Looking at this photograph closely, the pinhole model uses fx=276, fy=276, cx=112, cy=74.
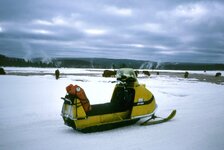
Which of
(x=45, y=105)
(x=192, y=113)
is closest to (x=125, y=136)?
(x=192, y=113)

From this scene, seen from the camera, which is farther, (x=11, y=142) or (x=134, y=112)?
(x=134, y=112)

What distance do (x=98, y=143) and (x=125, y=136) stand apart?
2.74 ft

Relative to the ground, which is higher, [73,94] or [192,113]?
[73,94]

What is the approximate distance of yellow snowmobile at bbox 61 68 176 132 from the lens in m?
6.55

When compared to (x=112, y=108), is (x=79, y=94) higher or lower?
higher

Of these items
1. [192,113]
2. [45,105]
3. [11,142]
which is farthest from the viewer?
[45,105]

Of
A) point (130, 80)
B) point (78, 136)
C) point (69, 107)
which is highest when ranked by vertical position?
point (130, 80)

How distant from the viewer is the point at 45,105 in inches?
419

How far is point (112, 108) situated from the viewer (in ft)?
24.0

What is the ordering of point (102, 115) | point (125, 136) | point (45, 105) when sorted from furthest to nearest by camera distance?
point (45, 105) → point (102, 115) → point (125, 136)

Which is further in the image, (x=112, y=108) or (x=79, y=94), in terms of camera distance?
(x=112, y=108)

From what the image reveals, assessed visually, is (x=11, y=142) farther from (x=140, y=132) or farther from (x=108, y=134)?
(x=140, y=132)

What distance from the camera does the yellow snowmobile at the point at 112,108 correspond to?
6.55 metres

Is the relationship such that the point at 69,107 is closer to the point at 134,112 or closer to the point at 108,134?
the point at 108,134
